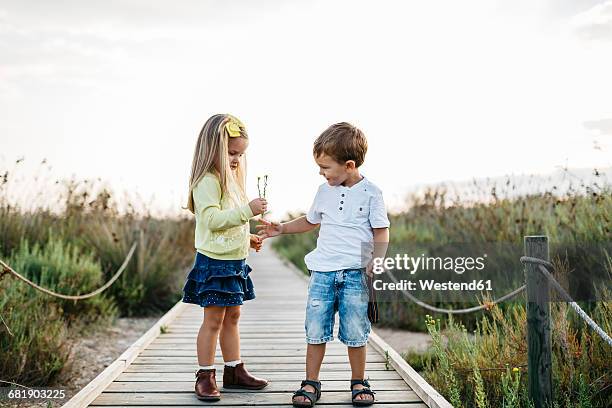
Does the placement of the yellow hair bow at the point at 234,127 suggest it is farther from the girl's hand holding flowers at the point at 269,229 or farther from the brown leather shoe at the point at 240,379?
the brown leather shoe at the point at 240,379

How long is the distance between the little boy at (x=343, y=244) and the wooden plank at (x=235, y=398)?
0.22 metres

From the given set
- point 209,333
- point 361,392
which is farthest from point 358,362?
point 209,333

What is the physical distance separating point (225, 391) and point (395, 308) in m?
4.53

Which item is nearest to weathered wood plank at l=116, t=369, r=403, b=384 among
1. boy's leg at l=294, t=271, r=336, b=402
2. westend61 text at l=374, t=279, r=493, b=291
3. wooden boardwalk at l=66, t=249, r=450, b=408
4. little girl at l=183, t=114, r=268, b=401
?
wooden boardwalk at l=66, t=249, r=450, b=408

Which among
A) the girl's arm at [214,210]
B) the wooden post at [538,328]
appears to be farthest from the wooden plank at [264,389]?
the girl's arm at [214,210]

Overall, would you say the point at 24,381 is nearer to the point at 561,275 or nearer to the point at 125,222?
the point at 561,275

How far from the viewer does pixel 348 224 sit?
11.9ft

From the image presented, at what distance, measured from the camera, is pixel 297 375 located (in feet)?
14.8

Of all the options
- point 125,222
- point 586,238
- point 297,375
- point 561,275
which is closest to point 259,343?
point 297,375

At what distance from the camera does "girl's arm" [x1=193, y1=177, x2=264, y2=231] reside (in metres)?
3.58

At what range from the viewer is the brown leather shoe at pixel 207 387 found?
381 centimetres

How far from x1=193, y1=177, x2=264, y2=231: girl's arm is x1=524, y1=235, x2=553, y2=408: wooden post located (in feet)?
5.09

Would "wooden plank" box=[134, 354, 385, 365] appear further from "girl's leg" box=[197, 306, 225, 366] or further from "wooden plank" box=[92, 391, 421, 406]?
"girl's leg" box=[197, 306, 225, 366]

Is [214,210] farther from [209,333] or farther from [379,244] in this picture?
[379,244]
